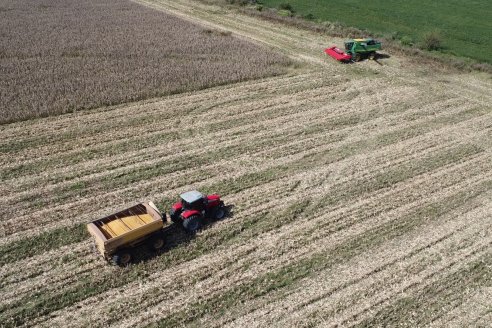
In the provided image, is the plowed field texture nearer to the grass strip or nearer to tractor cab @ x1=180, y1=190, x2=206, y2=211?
the grass strip

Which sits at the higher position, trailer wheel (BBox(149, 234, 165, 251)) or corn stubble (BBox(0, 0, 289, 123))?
corn stubble (BBox(0, 0, 289, 123))

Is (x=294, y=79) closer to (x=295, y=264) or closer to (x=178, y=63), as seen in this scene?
(x=178, y=63)

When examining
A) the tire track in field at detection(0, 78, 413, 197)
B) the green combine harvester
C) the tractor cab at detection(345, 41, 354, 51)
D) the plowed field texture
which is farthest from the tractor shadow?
the tractor cab at detection(345, 41, 354, 51)

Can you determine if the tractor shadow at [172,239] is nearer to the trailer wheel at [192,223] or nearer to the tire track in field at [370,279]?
the trailer wheel at [192,223]

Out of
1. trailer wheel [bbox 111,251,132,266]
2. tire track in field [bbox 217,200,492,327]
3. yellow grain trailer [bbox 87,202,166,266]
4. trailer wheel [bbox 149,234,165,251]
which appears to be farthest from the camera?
trailer wheel [bbox 149,234,165,251]

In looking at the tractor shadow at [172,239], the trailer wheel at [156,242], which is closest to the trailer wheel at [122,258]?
the tractor shadow at [172,239]

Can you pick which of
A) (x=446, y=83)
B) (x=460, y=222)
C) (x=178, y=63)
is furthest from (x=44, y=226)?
(x=446, y=83)
